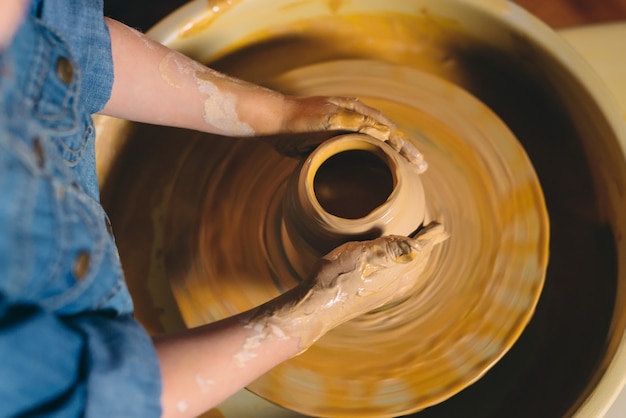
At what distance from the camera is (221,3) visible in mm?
1337

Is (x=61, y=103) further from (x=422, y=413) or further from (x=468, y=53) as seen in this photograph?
(x=468, y=53)

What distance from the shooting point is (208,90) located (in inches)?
43.0

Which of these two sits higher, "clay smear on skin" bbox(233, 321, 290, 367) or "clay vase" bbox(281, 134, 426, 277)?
"clay vase" bbox(281, 134, 426, 277)

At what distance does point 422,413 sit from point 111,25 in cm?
92

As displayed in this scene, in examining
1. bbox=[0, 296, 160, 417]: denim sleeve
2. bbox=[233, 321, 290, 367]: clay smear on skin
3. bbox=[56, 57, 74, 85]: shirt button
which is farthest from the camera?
bbox=[233, 321, 290, 367]: clay smear on skin

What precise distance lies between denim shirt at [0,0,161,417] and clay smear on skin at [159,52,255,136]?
0.80 feet

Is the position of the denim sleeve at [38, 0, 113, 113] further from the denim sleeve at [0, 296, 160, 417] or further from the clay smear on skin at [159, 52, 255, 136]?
the denim sleeve at [0, 296, 160, 417]

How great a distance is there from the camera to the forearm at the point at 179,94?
3.38 ft

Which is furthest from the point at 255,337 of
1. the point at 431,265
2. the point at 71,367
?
the point at 431,265

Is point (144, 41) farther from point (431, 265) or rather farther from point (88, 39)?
point (431, 265)

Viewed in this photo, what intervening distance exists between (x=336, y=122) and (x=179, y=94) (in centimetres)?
29

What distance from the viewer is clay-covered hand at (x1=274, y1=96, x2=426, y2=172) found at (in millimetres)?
1083

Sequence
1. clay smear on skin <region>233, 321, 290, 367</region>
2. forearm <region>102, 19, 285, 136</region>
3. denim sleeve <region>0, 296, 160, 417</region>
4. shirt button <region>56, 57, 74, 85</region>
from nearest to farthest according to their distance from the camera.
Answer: denim sleeve <region>0, 296, 160, 417</region>
shirt button <region>56, 57, 74, 85</region>
clay smear on skin <region>233, 321, 290, 367</region>
forearm <region>102, 19, 285, 136</region>

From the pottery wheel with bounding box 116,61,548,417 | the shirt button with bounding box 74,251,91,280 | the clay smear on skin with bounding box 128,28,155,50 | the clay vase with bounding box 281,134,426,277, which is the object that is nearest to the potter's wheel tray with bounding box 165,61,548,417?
the pottery wheel with bounding box 116,61,548,417
